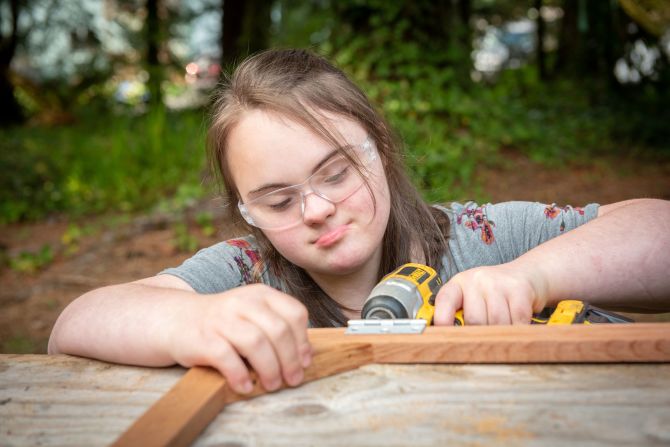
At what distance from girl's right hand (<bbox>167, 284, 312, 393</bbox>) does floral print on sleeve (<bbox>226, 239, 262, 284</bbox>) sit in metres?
0.96

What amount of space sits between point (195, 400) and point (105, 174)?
281 inches

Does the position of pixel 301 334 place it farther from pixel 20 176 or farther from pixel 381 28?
pixel 20 176

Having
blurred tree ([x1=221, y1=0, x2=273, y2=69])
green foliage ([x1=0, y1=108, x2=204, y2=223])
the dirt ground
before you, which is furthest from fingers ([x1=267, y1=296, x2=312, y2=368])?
blurred tree ([x1=221, y1=0, x2=273, y2=69])

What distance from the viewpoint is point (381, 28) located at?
7230 mm

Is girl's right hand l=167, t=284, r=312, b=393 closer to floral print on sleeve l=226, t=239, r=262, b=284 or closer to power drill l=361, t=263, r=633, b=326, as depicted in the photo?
power drill l=361, t=263, r=633, b=326

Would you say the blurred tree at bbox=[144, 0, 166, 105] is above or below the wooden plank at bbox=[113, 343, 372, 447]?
above

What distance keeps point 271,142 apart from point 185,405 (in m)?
1.01

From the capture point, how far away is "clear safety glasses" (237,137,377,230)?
1863 mm

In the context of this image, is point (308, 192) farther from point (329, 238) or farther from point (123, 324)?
point (123, 324)

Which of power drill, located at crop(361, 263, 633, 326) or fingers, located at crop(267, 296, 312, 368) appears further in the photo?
power drill, located at crop(361, 263, 633, 326)

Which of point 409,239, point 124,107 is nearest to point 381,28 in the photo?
point 409,239

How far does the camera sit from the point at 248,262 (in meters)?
2.32

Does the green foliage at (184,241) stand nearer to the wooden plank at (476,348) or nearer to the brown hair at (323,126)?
the brown hair at (323,126)

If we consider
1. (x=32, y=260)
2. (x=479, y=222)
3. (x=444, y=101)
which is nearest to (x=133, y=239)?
(x=32, y=260)
